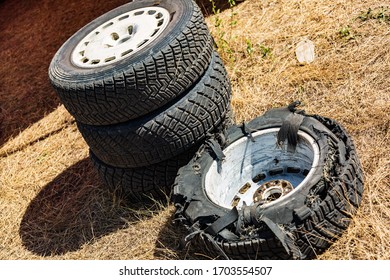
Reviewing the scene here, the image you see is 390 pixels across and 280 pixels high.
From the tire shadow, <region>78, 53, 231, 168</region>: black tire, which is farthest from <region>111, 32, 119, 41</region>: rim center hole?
the tire shadow

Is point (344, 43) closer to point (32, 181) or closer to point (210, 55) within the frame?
point (210, 55)

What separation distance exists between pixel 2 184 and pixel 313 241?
3421 mm

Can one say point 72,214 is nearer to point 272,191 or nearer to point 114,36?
point 114,36

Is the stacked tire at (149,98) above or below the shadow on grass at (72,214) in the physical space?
above

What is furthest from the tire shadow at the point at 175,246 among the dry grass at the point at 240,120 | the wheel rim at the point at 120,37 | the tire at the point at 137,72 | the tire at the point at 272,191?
the wheel rim at the point at 120,37

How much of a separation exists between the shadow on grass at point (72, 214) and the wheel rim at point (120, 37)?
3.62ft

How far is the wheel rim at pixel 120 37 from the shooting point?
468 cm

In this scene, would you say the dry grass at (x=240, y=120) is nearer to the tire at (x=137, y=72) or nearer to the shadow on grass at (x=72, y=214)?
the shadow on grass at (x=72, y=214)

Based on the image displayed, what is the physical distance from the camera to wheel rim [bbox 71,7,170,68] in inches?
184

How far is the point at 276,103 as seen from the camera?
5387mm

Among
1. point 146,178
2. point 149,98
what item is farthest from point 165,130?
point 146,178

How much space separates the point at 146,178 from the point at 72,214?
90cm

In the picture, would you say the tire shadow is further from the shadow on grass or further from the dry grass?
the shadow on grass

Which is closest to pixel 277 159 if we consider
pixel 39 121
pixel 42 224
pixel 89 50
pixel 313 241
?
pixel 313 241
